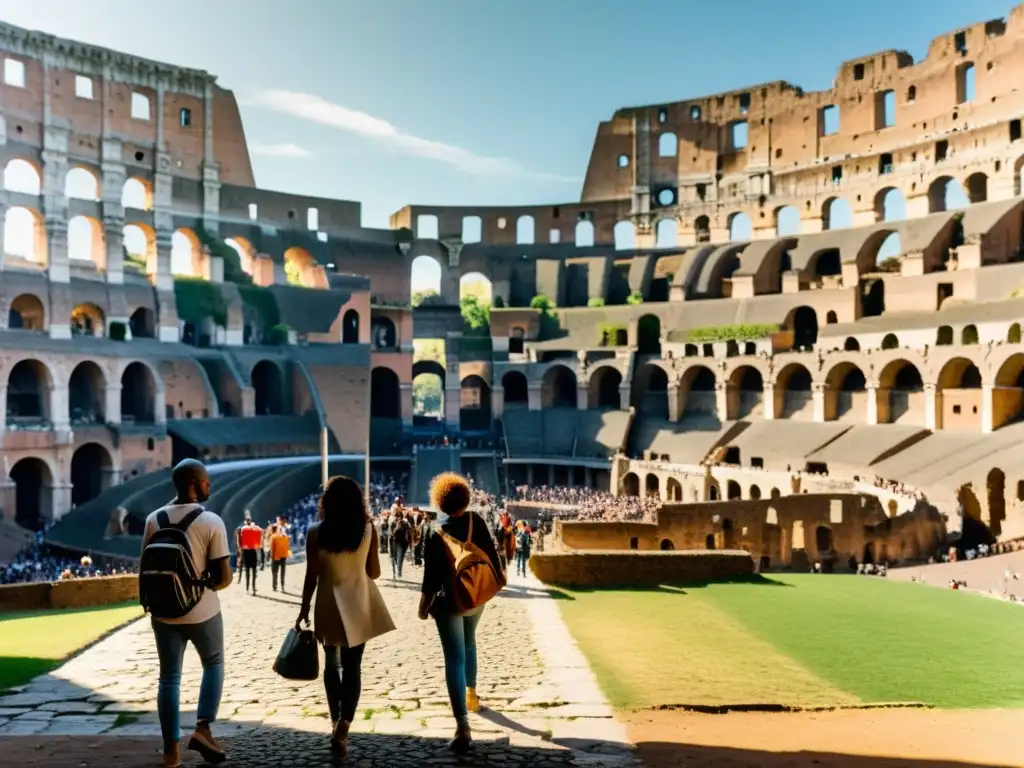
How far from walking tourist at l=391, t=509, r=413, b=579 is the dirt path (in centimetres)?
822

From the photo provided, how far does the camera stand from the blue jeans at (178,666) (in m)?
5.30

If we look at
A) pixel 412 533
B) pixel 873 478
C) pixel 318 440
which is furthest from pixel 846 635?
pixel 318 440

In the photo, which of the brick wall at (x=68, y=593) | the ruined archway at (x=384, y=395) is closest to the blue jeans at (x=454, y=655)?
the brick wall at (x=68, y=593)

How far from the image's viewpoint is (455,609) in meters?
6.00

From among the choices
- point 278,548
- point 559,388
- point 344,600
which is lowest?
point 278,548

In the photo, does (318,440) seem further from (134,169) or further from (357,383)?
(134,169)

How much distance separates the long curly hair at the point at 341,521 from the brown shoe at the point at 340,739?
1111 millimetres

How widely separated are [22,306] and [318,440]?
15666mm

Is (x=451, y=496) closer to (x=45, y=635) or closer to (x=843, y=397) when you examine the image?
(x=45, y=635)

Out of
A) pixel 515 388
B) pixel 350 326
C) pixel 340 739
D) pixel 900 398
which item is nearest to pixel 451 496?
pixel 340 739

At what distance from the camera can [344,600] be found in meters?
5.77

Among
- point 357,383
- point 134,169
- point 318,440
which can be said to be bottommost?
point 318,440

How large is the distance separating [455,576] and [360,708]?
6.97ft

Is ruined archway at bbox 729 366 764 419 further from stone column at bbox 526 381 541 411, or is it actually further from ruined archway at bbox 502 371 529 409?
ruined archway at bbox 502 371 529 409
